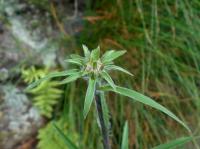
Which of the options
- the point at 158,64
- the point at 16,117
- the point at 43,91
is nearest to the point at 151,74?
the point at 158,64

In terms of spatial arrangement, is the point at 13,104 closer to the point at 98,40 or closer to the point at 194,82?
the point at 98,40

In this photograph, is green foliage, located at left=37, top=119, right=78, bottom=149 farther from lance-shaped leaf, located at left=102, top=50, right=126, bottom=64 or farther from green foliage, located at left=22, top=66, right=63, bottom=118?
lance-shaped leaf, located at left=102, top=50, right=126, bottom=64

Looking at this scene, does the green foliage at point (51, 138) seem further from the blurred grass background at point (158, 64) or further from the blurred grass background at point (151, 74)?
the blurred grass background at point (158, 64)

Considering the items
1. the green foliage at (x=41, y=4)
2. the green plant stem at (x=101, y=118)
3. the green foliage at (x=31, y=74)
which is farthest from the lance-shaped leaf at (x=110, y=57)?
the green foliage at (x=41, y=4)

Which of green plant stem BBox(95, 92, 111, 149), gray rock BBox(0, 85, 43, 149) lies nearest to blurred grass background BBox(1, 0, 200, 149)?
gray rock BBox(0, 85, 43, 149)

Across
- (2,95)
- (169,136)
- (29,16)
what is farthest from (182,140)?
(29,16)

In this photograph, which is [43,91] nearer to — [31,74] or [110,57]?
[31,74]

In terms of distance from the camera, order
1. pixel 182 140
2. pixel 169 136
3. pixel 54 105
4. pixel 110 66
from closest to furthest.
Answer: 1. pixel 110 66
2. pixel 182 140
3. pixel 169 136
4. pixel 54 105
